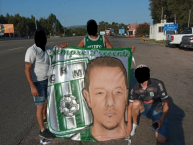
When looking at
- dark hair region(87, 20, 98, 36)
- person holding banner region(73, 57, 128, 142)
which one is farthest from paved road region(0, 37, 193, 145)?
dark hair region(87, 20, 98, 36)

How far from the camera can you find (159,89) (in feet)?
9.98

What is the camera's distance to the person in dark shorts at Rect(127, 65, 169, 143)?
297 cm

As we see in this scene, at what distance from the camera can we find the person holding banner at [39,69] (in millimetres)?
2793

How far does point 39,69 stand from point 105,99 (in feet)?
3.57

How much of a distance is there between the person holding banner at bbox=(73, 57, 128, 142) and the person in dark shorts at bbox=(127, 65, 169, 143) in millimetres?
189

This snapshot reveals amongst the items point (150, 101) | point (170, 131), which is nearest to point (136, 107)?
point (150, 101)

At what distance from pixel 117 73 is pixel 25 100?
112 inches

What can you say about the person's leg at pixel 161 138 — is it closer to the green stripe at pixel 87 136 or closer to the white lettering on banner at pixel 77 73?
the green stripe at pixel 87 136

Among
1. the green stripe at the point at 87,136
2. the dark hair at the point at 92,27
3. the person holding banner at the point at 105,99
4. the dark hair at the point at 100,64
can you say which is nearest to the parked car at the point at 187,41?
the dark hair at the point at 92,27

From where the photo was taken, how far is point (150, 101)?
325 cm

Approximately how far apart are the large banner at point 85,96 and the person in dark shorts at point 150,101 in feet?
0.56

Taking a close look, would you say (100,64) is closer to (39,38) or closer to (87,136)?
(39,38)

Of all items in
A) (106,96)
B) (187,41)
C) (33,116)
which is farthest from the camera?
(187,41)

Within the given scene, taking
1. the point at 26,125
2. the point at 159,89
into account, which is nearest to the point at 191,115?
the point at 159,89
